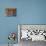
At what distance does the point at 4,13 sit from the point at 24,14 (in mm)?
588

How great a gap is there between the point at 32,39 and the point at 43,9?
37.8 inches

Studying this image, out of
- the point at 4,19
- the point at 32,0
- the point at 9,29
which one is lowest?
the point at 9,29

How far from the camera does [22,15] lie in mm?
3541

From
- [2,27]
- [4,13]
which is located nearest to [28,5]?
[4,13]

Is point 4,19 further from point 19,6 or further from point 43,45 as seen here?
point 43,45

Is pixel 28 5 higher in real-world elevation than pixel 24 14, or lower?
higher

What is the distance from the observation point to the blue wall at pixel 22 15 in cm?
350

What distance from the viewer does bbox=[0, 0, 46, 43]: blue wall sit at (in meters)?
3.50

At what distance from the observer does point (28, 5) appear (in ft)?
11.7

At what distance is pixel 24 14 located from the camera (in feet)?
11.6

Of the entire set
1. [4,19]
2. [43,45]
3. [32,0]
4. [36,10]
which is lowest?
[43,45]

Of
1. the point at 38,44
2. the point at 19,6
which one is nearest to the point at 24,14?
the point at 19,6

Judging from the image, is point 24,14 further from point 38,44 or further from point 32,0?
point 38,44

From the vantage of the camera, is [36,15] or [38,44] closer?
[38,44]
